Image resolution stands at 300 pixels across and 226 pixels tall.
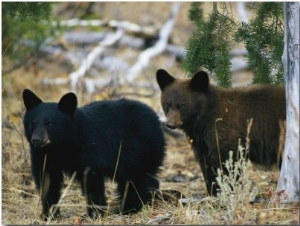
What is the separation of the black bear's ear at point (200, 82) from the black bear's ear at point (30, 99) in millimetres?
1638

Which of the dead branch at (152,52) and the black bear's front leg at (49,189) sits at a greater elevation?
the dead branch at (152,52)

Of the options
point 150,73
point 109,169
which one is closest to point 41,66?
point 150,73

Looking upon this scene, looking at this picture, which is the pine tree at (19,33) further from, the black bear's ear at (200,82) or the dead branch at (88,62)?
the black bear's ear at (200,82)

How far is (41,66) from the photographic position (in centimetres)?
1455

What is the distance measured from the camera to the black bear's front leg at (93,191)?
628 centimetres

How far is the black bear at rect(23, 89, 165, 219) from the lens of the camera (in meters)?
6.23

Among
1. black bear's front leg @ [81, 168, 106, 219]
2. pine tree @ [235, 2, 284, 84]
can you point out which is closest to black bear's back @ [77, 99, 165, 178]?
black bear's front leg @ [81, 168, 106, 219]

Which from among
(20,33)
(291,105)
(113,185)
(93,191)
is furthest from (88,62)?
(291,105)

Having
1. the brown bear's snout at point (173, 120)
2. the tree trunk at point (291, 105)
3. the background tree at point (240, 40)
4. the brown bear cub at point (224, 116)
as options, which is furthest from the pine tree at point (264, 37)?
the tree trunk at point (291, 105)

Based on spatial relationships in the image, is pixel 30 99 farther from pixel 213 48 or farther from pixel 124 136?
pixel 213 48

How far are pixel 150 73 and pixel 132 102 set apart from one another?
283 inches

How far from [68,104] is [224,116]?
1648mm

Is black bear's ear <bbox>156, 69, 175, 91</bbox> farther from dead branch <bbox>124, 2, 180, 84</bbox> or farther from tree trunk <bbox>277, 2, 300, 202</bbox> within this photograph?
dead branch <bbox>124, 2, 180, 84</bbox>

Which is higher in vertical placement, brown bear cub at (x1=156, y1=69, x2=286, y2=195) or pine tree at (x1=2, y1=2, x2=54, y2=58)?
pine tree at (x1=2, y1=2, x2=54, y2=58)
